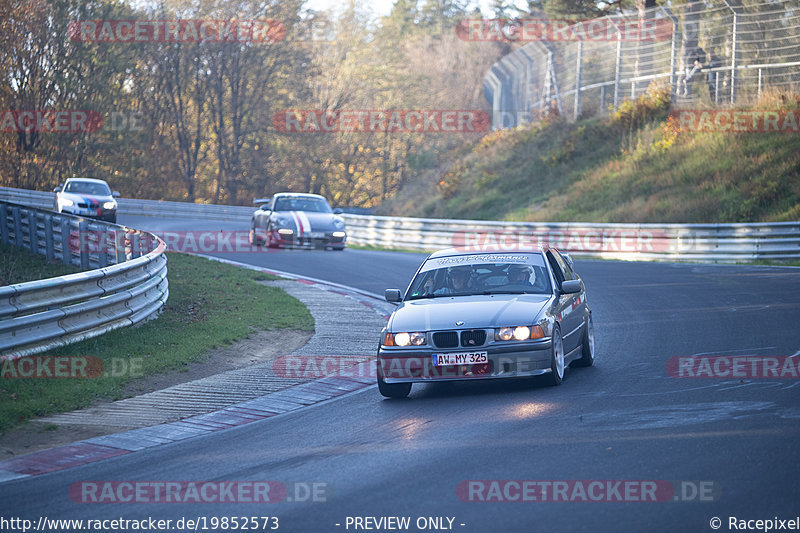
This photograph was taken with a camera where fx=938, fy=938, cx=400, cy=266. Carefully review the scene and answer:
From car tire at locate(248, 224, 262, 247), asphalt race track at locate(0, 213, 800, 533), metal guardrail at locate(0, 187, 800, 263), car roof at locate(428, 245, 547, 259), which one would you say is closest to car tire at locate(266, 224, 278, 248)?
car tire at locate(248, 224, 262, 247)

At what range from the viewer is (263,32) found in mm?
55719

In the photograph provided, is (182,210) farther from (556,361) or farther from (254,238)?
(556,361)

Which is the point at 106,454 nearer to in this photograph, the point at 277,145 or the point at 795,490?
the point at 795,490

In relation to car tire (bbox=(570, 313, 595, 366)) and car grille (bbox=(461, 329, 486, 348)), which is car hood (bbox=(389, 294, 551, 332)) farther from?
car tire (bbox=(570, 313, 595, 366))

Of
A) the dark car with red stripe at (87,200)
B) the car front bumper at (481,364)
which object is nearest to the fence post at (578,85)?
Answer: the dark car with red stripe at (87,200)

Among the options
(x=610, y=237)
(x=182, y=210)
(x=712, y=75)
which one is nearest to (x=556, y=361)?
(x=610, y=237)

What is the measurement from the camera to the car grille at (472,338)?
8930 mm

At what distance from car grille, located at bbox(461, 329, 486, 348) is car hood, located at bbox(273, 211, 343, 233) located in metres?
17.2

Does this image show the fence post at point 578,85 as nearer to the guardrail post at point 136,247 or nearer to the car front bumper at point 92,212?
the car front bumper at point 92,212

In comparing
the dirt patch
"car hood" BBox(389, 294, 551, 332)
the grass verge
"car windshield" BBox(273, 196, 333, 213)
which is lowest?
the dirt patch

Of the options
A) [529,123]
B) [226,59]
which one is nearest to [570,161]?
[529,123]

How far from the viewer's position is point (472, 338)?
352 inches

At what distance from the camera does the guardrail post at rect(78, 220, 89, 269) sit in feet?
61.2

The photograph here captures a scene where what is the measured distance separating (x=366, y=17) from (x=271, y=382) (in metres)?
58.2
